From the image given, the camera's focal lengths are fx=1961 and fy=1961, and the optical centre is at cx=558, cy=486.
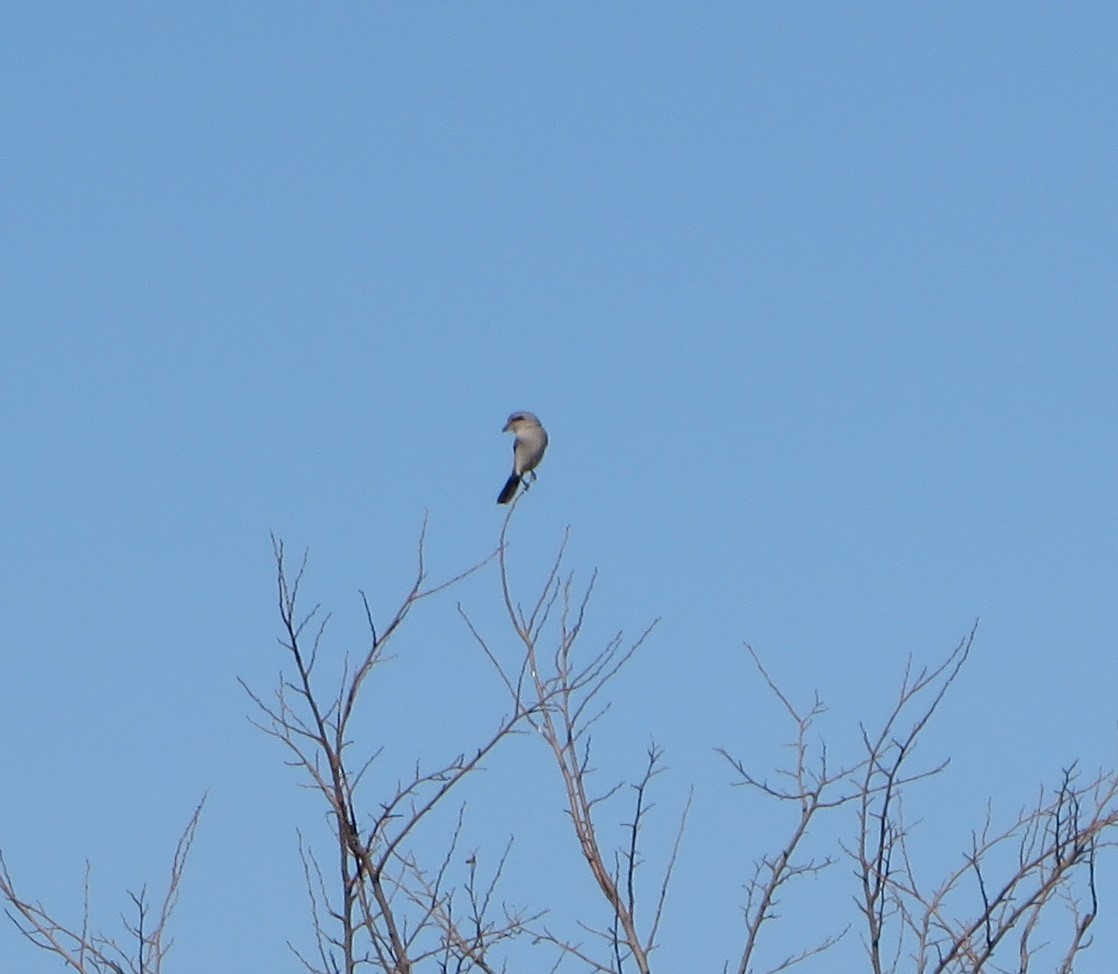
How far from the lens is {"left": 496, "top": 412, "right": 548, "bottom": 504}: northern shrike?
11500 mm

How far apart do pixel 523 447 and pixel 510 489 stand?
50 cm

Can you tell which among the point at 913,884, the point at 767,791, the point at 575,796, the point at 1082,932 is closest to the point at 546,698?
the point at 575,796

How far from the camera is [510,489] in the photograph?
1144cm

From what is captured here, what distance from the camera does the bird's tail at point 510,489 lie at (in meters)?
11.3

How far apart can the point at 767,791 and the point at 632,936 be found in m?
0.67

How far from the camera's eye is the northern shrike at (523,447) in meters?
11.5

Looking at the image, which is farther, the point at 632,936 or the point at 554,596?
the point at 554,596

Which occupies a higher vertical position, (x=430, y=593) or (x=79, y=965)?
(x=430, y=593)

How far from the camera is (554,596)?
5.77 m

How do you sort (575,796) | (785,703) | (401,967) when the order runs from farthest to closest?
1. (785,703)
2. (575,796)
3. (401,967)

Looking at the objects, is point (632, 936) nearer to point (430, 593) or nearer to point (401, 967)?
point (401, 967)

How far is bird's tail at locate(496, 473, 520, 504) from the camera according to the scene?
1134 cm

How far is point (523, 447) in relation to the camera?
1186 centimetres

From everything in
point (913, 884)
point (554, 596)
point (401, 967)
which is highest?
point (554, 596)
